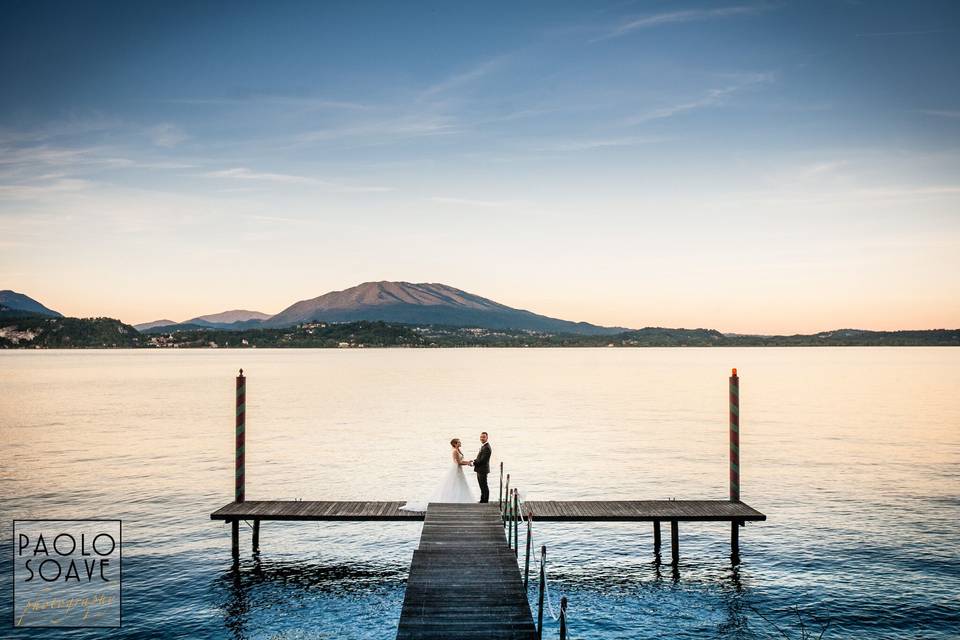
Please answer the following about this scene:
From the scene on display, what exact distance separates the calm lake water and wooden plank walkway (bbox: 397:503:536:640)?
2942 mm

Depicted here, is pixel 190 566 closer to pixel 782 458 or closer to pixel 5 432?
pixel 782 458

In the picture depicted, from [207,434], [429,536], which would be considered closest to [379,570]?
→ [429,536]

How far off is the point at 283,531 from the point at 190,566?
5607mm

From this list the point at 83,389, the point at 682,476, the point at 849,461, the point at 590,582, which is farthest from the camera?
the point at 83,389

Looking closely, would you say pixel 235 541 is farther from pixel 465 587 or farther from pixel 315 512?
pixel 465 587

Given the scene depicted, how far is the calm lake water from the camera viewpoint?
20.7 m

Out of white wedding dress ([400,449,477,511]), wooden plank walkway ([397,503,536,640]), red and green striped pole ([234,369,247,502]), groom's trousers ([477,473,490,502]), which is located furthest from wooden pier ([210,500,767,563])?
wooden plank walkway ([397,503,536,640])

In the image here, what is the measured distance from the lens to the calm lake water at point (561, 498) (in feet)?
67.8

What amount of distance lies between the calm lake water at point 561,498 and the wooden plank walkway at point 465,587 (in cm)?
294

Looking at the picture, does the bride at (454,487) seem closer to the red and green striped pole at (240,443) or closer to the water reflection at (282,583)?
the water reflection at (282,583)

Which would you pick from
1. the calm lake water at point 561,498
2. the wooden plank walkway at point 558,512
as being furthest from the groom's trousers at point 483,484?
the calm lake water at point 561,498

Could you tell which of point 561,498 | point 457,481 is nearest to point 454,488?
point 457,481

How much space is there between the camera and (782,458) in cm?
4900

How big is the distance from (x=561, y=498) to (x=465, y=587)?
68.4 ft
